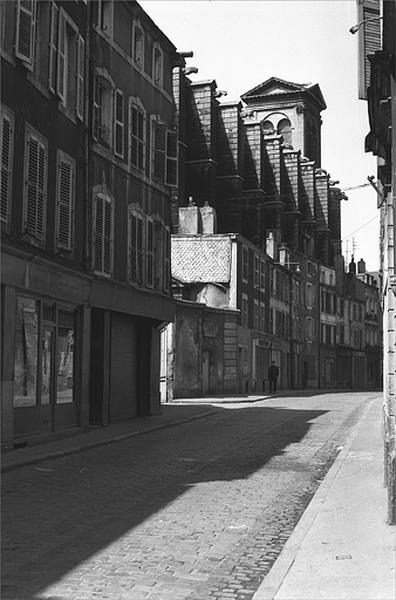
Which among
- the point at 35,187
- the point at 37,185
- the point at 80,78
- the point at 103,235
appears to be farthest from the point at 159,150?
the point at 35,187

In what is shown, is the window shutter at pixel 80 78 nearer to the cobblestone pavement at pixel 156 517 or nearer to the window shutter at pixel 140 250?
the window shutter at pixel 140 250

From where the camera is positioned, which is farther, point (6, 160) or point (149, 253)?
point (149, 253)

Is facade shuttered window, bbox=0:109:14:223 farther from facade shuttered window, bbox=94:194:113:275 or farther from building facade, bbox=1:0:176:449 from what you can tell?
facade shuttered window, bbox=94:194:113:275

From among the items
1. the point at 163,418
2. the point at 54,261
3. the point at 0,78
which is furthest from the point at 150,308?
the point at 0,78

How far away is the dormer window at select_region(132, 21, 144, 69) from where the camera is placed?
22.9m

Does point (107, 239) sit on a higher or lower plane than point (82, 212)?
lower

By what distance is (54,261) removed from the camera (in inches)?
651

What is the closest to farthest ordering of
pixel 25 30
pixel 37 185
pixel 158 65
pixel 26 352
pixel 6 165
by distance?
pixel 6 165 → pixel 25 30 → pixel 26 352 → pixel 37 185 → pixel 158 65

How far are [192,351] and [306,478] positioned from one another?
2635 centimetres

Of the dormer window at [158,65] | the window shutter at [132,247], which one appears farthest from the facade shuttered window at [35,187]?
the dormer window at [158,65]

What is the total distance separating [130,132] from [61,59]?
4.91m

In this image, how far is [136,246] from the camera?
22672mm

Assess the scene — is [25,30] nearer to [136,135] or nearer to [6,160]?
[6,160]

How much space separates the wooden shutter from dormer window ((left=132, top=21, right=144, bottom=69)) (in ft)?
20.8
